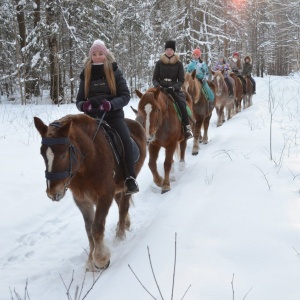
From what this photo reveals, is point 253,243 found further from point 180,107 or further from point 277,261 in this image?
point 180,107

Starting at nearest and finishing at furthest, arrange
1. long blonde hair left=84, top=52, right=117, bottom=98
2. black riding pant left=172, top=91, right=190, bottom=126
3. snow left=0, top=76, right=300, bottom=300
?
snow left=0, top=76, right=300, bottom=300
long blonde hair left=84, top=52, right=117, bottom=98
black riding pant left=172, top=91, right=190, bottom=126

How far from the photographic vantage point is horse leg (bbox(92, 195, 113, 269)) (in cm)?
348

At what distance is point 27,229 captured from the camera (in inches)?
188

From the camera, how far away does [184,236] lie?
348cm

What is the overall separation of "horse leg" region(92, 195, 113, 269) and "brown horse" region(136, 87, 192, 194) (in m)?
2.24

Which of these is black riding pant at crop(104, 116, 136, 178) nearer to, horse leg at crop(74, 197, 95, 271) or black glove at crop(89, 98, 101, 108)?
black glove at crop(89, 98, 101, 108)

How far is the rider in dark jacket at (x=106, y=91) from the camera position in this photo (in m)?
3.91

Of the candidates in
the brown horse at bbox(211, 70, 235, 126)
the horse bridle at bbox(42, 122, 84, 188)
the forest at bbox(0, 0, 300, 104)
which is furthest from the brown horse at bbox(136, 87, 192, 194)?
the forest at bbox(0, 0, 300, 104)

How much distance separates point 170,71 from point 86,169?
4256 mm

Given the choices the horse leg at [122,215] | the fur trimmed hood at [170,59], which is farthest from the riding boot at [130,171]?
the fur trimmed hood at [170,59]

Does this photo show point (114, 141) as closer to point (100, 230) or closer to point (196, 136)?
point (100, 230)

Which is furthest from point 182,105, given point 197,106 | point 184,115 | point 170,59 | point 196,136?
point 197,106

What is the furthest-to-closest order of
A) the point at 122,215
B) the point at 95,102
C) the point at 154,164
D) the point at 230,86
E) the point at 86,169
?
the point at 230,86, the point at 154,164, the point at 122,215, the point at 95,102, the point at 86,169

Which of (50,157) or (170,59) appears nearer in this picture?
(50,157)
